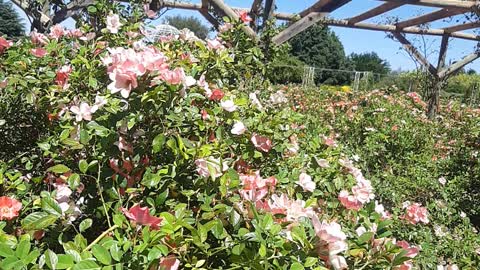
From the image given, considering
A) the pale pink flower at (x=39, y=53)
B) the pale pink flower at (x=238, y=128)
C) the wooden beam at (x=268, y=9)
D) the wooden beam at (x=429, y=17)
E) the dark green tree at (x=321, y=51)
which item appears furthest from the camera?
the dark green tree at (x=321, y=51)

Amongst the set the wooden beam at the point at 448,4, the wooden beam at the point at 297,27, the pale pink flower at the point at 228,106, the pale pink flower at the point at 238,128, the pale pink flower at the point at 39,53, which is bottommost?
the pale pink flower at the point at 238,128

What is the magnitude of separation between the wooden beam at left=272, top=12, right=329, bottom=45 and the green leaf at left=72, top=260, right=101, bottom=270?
426cm

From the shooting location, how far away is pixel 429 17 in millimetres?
7066

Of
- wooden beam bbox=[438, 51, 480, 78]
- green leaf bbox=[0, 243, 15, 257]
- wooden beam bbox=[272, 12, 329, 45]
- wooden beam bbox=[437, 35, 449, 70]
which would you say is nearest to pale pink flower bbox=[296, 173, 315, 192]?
green leaf bbox=[0, 243, 15, 257]

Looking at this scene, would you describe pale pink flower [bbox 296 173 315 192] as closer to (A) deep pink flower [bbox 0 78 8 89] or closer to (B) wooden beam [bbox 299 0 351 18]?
(A) deep pink flower [bbox 0 78 8 89]

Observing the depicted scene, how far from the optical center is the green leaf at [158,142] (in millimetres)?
947

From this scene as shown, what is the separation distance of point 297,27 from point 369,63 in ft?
102

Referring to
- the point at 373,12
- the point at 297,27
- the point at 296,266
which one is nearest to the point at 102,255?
the point at 296,266

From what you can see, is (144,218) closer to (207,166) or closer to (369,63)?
(207,166)

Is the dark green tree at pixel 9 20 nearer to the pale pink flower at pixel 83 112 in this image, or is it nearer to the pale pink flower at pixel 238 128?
the pale pink flower at pixel 83 112

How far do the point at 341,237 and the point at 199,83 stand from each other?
0.55m

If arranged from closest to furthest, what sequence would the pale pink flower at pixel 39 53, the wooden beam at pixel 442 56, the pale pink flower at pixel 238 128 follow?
the pale pink flower at pixel 238 128
the pale pink flower at pixel 39 53
the wooden beam at pixel 442 56

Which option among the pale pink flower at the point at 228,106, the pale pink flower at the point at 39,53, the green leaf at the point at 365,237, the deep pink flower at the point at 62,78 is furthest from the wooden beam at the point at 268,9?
the green leaf at the point at 365,237

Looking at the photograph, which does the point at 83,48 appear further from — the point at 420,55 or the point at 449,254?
the point at 420,55
